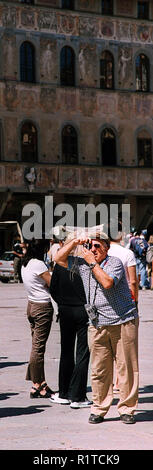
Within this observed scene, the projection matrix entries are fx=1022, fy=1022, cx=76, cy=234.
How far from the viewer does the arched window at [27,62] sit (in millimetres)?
35438

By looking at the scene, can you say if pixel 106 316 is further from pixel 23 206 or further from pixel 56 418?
pixel 23 206

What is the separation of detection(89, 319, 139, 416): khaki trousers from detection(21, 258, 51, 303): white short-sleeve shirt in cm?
148

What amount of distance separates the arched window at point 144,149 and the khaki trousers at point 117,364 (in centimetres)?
3068

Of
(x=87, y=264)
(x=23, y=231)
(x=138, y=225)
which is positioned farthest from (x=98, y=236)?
(x=138, y=225)

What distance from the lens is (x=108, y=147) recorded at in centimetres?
3722

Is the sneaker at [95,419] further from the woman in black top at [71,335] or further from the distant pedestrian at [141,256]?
the distant pedestrian at [141,256]

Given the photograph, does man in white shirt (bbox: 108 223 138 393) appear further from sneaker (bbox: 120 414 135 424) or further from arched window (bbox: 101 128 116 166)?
arched window (bbox: 101 128 116 166)

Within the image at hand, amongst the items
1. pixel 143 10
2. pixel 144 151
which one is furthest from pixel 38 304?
pixel 143 10

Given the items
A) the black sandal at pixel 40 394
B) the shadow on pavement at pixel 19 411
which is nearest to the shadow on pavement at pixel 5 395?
the black sandal at pixel 40 394

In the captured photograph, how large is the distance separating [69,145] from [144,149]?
329 cm

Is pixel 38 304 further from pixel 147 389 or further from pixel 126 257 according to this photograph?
pixel 147 389

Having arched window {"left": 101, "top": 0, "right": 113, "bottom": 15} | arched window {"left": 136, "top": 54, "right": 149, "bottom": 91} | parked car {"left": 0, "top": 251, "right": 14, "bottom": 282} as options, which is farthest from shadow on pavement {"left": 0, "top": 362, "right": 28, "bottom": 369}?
arched window {"left": 101, "top": 0, "right": 113, "bottom": 15}
